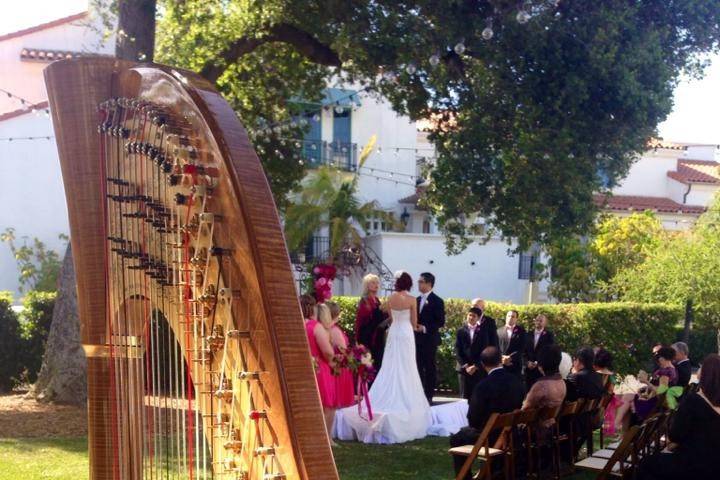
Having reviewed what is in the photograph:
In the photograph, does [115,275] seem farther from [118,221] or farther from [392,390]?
[392,390]

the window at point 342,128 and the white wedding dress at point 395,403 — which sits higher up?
the window at point 342,128

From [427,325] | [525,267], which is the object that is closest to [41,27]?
[525,267]

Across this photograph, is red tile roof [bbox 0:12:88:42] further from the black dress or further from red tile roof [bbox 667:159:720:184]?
the black dress

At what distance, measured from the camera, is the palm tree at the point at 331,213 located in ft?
96.0

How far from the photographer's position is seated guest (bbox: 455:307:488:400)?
1259 centimetres

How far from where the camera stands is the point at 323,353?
9922 millimetres

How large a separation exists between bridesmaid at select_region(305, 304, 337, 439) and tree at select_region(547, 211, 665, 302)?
19.3 metres

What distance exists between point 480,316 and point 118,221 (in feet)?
31.4

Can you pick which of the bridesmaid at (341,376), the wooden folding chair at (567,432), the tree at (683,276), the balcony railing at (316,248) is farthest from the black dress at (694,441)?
the balcony railing at (316,248)

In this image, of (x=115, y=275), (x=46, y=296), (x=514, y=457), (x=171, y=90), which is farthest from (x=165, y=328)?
(x=46, y=296)

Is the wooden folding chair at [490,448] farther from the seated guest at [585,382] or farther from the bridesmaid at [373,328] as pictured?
the bridesmaid at [373,328]

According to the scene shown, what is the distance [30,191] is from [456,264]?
13.3 m

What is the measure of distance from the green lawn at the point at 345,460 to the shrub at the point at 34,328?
18.3 feet

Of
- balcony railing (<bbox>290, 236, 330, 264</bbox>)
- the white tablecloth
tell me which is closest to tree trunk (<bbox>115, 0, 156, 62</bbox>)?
the white tablecloth
